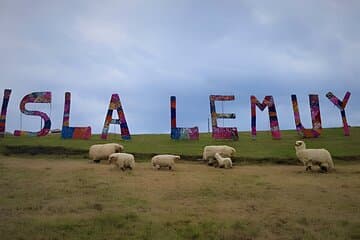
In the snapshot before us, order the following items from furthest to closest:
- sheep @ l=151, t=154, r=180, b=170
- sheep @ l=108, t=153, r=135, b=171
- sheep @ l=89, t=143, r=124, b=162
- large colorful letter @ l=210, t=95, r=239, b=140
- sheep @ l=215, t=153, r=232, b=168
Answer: large colorful letter @ l=210, t=95, r=239, b=140 → sheep @ l=89, t=143, r=124, b=162 → sheep @ l=215, t=153, r=232, b=168 → sheep @ l=151, t=154, r=180, b=170 → sheep @ l=108, t=153, r=135, b=171

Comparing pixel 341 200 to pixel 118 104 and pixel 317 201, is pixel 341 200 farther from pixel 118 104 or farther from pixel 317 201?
pixel 118 104

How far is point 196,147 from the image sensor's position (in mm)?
31656

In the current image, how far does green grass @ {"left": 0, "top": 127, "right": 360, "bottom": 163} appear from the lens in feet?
92.3

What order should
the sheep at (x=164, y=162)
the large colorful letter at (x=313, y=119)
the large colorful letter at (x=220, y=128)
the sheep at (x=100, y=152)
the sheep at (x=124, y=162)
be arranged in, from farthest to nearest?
the large colorful letter at (x=313, y=119)
the large colorful letter at (x=220, y=128)
the sheep at (x=100, y=152)
the sheep at (x=164, y=162)
the sheep at (x=124, y=162)

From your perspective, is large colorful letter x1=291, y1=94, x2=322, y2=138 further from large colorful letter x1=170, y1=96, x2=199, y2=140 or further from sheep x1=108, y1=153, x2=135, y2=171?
sheep x1=108, y1=153, x2=135, y2=171

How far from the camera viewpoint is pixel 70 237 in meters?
11.9

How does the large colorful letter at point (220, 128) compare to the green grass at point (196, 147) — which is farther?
the large colorful letter at point (220, 128)

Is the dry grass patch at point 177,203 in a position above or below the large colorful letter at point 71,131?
below

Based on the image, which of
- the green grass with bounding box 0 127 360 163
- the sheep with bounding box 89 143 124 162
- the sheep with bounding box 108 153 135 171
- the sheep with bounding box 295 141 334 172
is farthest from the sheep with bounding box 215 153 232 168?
the sheep with bounding box 89 143 124 162

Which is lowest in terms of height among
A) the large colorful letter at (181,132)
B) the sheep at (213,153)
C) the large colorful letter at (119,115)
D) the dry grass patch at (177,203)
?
the dry grass patch at (177,203)

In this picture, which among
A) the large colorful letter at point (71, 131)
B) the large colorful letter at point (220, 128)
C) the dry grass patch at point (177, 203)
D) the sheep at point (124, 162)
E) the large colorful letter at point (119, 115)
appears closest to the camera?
the dry grass patch at point (177, 203)

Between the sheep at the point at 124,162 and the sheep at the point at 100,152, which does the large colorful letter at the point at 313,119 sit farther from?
the sheep at the point at 124,162

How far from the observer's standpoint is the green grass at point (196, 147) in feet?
92.3

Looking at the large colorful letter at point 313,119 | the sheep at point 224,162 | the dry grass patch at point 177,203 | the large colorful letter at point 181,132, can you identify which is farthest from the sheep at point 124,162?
the large colorful letter at point 313,119
